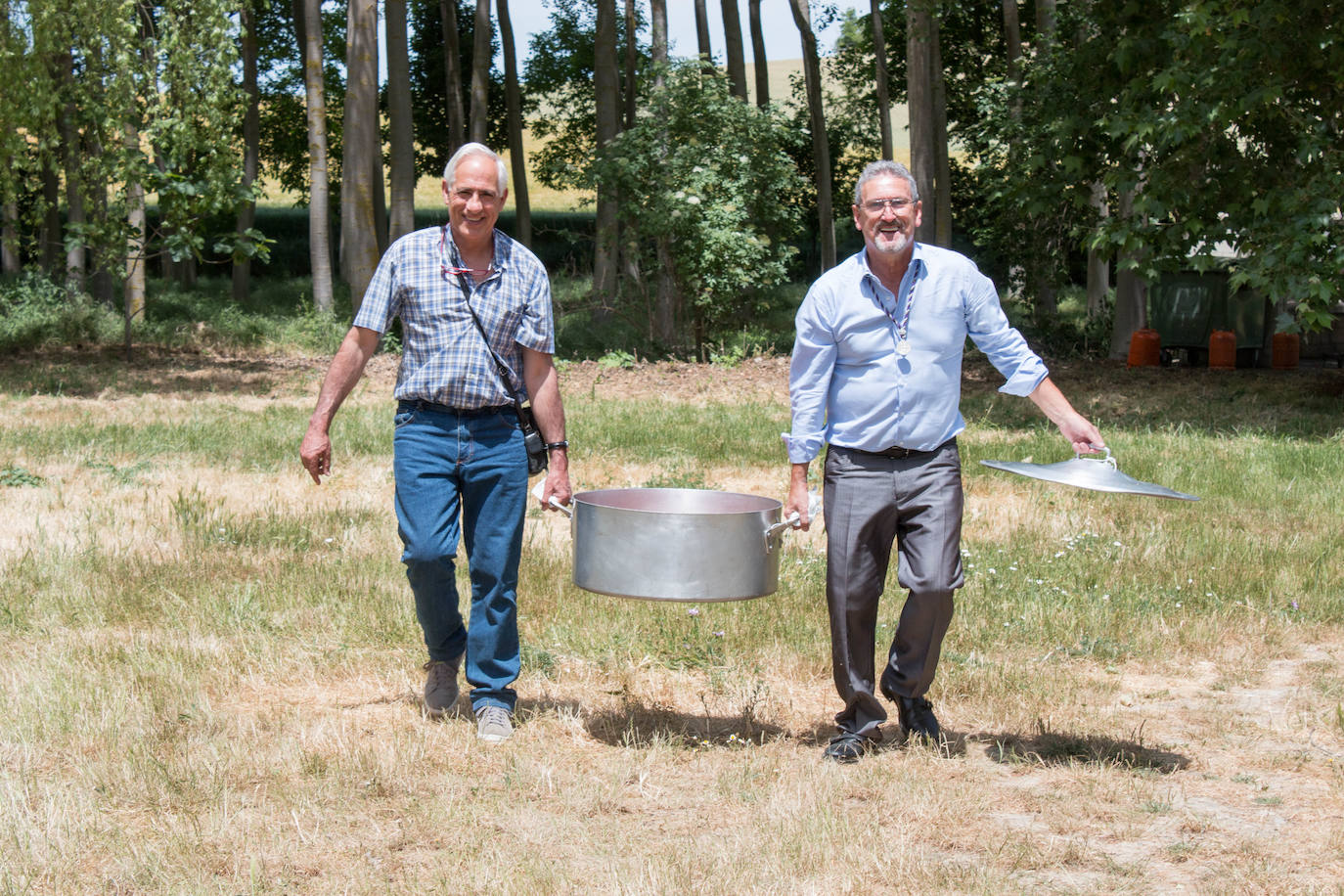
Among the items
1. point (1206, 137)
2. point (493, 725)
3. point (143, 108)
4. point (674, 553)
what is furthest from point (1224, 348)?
point (674, 553)

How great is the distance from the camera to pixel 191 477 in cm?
1119

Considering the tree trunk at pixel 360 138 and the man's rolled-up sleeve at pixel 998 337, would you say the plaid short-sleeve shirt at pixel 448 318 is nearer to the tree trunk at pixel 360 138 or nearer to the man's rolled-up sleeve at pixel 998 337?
the man's rolled-up sleeve at pixel 998 337

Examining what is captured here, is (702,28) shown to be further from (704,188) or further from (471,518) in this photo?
(471,518)

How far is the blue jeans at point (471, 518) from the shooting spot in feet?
17.1

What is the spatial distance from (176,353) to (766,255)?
9.40 metres

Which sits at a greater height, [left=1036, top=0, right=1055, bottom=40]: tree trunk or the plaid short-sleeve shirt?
[left=1036, top=0, right=1055, bottom=40]: tree trunk

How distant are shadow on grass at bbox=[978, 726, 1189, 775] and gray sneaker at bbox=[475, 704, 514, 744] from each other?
5.66ft

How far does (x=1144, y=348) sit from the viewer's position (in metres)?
21.4

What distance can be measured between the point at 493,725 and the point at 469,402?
1.20 m

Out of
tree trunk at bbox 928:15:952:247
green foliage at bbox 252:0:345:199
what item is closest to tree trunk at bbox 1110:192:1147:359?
tree trunk at bbox 928:15:952:247

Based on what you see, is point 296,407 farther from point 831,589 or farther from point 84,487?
point 831,589

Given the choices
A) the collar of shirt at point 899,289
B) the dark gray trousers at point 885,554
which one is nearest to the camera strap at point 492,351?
the dark gray trousers at point 885,554

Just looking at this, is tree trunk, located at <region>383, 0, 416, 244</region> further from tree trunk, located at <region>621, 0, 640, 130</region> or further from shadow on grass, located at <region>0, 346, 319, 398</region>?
tree trunk, located at <region>621, 0, 640, 130</region>

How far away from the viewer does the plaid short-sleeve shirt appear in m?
5.17
